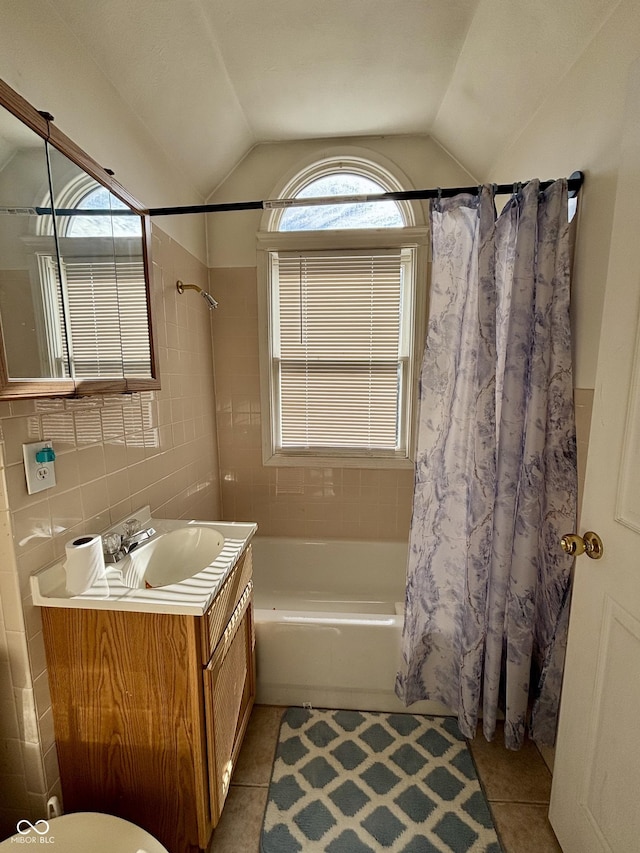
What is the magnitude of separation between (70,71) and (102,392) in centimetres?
100

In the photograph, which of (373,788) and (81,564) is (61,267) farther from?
(373,788)

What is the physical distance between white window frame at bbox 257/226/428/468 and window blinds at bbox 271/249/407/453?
0.04 m

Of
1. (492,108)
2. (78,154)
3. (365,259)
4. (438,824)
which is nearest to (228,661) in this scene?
(438,824)

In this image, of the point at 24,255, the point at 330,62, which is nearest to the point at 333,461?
the point at 24,255

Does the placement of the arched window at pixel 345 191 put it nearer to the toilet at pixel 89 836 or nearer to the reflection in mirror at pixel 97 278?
the reflection in mirror at pixel 97 278

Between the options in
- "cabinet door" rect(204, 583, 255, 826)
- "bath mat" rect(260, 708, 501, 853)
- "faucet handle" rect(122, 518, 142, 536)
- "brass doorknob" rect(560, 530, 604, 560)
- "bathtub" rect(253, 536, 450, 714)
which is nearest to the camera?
"brass doorknob" rect(560, 530, 604, 560)

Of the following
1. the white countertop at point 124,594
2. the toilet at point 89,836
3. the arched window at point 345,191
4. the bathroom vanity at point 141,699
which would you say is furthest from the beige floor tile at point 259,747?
the arched window at point 345,191

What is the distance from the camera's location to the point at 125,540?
1216mm

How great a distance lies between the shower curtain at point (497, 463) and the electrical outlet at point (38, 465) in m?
1.21

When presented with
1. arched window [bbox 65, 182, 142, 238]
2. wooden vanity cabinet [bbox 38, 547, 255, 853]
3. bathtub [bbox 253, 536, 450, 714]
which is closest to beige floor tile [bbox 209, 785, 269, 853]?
wooden vanity cabinet [bbox 38, 547, 255, 853]

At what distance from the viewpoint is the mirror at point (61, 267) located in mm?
829

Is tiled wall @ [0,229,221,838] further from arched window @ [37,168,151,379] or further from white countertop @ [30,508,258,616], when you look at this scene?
arched window @ [37,168,151,379]

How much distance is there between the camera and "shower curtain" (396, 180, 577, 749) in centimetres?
119

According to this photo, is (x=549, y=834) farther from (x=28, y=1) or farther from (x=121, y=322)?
(x=28, y=1)
